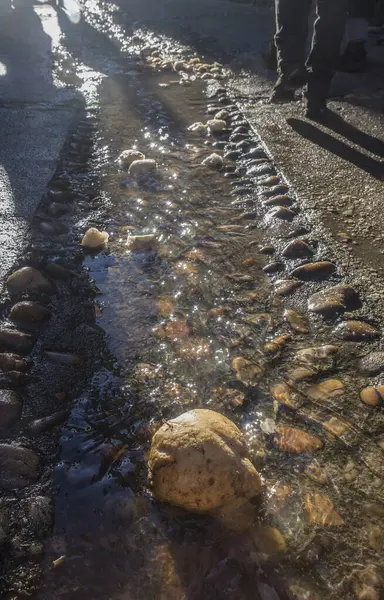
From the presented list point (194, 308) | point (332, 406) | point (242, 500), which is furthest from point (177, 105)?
point (242, 500)

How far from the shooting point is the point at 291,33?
4027mm

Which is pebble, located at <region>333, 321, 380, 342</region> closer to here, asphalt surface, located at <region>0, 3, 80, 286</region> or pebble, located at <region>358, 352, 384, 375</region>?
pebble, located at <region>358, 352, 384, 375</region>

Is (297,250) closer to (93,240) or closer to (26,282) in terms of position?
(93,240)

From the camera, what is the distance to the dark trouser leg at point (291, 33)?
3938 mm

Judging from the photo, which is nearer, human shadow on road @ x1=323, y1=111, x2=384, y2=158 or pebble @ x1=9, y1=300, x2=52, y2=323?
pebble @ x1=9, y1=300, x2=52, y2=323

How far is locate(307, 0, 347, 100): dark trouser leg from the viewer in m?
3.46

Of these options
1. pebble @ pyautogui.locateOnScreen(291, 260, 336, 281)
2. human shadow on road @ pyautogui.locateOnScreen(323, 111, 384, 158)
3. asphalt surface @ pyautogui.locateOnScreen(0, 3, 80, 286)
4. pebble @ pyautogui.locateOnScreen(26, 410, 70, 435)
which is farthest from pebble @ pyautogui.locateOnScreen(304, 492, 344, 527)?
human shadow on road @ pyautogui.locateOnScreen(323, 111, 384, 158)

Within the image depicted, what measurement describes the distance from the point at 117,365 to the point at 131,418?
0.26 meters

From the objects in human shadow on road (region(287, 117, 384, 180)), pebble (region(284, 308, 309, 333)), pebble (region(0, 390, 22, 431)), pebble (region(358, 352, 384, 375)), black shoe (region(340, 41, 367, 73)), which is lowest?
pebble (region(0, 390, 22, 431))

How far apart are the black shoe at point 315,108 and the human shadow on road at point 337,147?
3.5 inches

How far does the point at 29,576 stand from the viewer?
1205mm

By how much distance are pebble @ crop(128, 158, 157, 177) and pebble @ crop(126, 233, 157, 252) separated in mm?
803

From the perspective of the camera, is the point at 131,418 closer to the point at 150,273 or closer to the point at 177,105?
the point at 150,273

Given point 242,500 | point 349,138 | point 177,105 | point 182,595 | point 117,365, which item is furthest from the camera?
point 177,105
